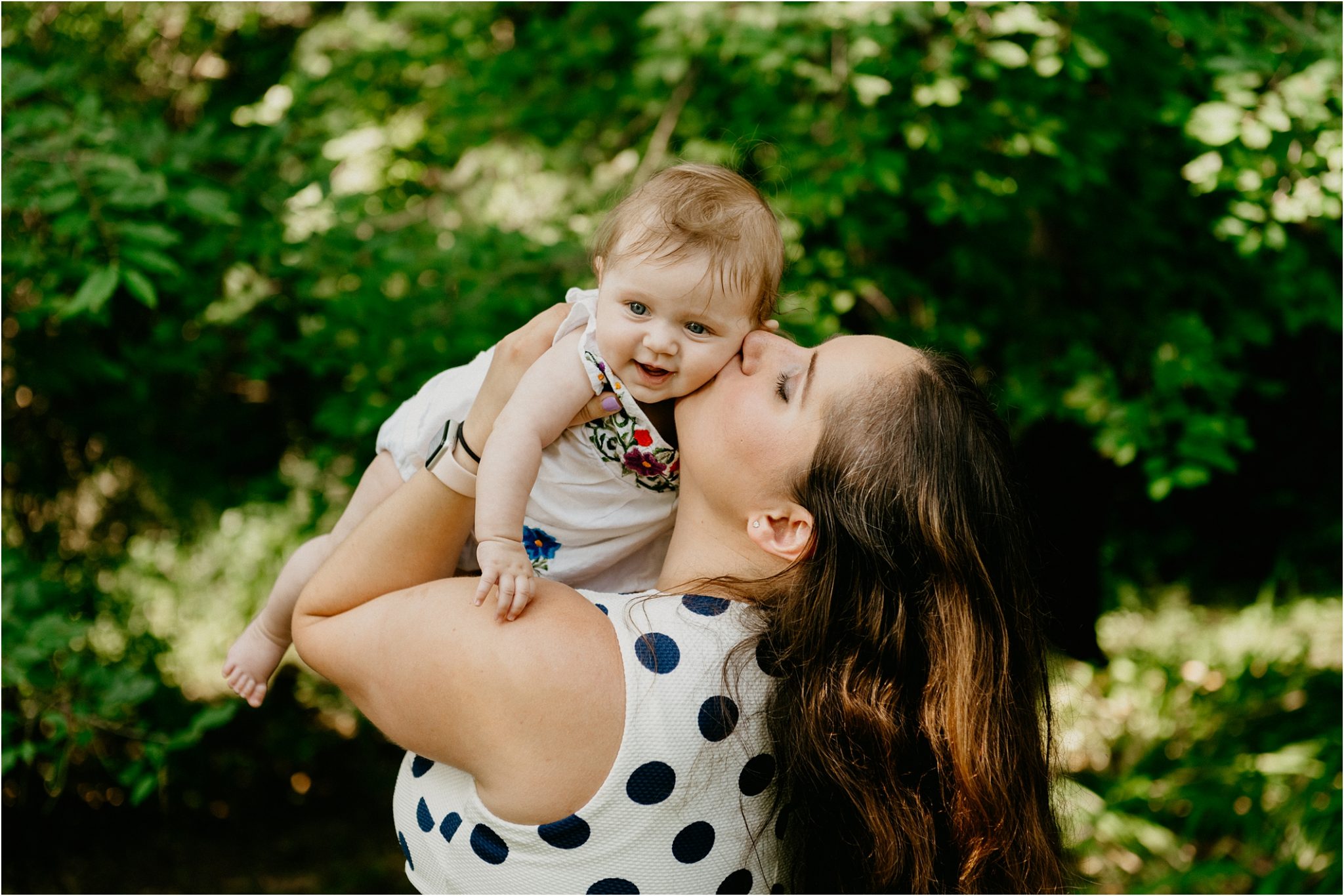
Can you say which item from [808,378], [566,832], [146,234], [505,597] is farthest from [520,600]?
[146,234]

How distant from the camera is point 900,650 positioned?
1.50m

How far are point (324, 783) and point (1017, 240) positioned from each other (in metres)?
3.37

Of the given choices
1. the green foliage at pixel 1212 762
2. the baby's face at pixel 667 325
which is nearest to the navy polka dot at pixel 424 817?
the baby's face at pixel 667 325

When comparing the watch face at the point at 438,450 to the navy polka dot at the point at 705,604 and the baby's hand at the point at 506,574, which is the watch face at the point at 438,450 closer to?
the baby's hand at the point at 506,574

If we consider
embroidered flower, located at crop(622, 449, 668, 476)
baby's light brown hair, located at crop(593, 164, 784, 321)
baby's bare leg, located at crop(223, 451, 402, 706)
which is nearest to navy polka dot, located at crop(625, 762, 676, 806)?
embroidered flower, located at crop(622, 449, 668, 476)

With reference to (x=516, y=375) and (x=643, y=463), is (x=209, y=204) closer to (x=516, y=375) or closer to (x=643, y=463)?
(x=516, y=375)

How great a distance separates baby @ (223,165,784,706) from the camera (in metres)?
1.52

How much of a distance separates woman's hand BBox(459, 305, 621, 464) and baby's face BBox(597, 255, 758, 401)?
69 mm

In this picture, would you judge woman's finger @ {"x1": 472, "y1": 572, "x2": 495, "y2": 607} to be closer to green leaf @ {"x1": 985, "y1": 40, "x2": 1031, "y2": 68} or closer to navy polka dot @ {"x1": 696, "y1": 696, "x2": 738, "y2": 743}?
navy polka dot @ {"x1": 696, "y1": 696, "x2": 738, "y2": 743}

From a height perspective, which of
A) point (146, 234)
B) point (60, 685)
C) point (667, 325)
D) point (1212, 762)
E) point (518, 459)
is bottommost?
point (1212, 762)

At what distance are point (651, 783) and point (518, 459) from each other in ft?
1.59

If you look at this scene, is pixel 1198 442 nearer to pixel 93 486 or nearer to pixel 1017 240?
pixel 1017 240

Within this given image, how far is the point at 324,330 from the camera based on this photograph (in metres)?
2.93

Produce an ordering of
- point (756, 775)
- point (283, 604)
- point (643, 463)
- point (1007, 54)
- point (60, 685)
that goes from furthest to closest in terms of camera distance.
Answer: point (1007, 54)
point (60, 685)
point (283, 604)
point (643, 463)
point (756, 775)
